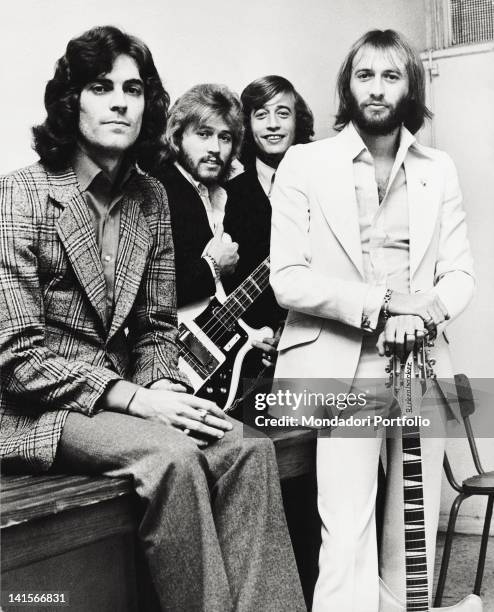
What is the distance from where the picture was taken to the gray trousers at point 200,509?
6.12 feet


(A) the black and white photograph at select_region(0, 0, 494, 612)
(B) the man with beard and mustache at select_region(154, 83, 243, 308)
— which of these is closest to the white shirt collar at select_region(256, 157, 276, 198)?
(A) the black and white photograph at select_region(0, 0, 494, 612)

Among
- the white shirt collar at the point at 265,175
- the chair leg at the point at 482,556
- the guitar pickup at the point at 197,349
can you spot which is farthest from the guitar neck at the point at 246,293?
the chair leg at the point at 482,556

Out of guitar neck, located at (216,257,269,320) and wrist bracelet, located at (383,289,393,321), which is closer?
wrist bracelet, located at (383,289,393,321)

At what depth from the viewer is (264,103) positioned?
313cm

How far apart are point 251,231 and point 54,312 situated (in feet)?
3.61

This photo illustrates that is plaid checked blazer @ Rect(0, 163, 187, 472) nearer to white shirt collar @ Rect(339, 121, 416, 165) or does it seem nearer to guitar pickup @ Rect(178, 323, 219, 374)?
guitar pickup @ Rect(178, 323, 219, 374)

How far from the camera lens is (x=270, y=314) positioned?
302 centimetres

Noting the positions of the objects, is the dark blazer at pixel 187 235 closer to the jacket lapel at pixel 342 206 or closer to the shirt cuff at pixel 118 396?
the jacket lapel at pixel 342 206

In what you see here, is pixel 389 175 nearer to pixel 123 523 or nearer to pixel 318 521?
pixel 318 521

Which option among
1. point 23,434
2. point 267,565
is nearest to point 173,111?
point 23,434

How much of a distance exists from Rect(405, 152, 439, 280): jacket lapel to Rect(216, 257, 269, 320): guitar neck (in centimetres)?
61

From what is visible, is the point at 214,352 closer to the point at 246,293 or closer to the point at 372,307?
the point at 246,293

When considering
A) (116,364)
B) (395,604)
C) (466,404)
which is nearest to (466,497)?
(466,404)

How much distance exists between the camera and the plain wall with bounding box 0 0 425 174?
7.59 feet
